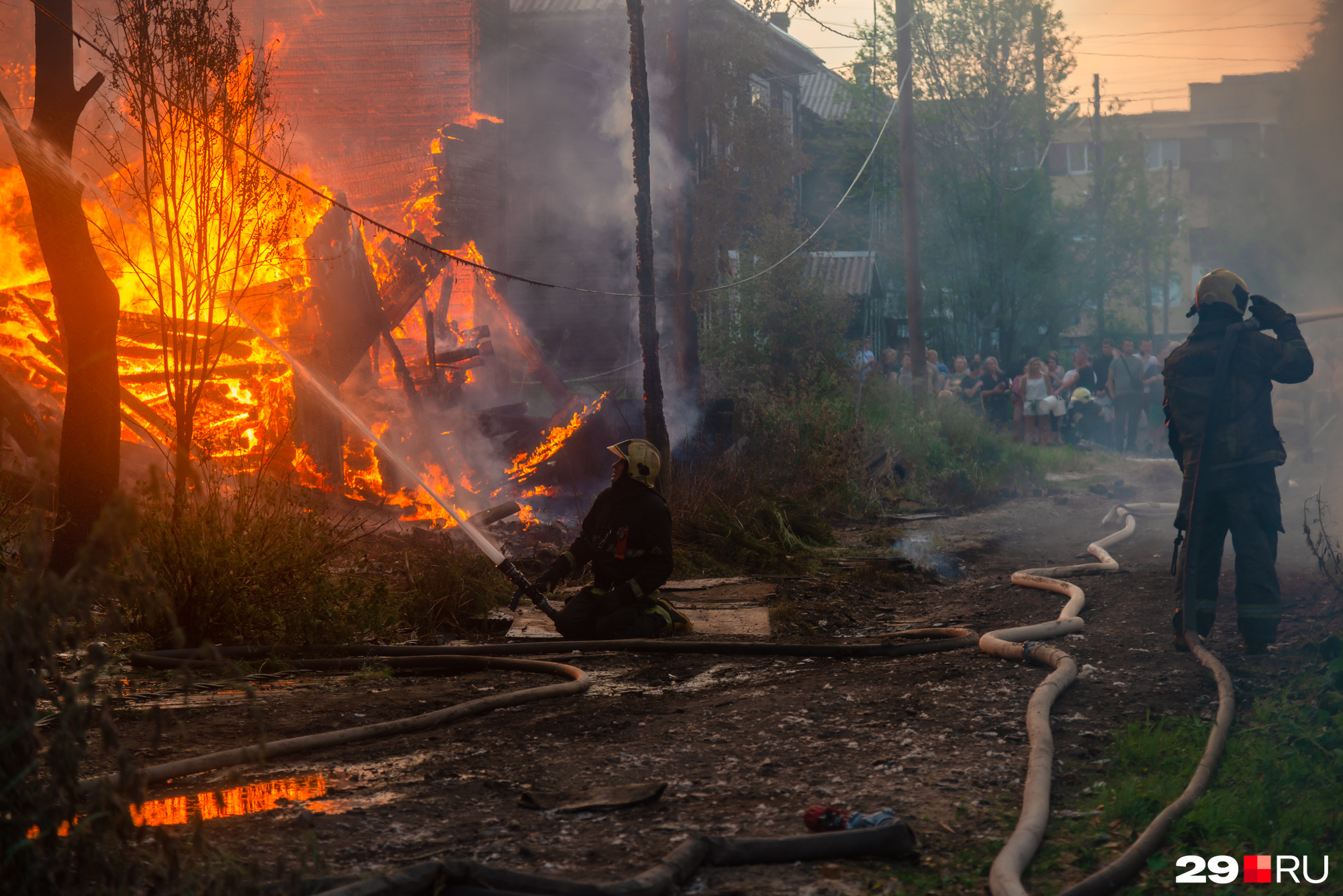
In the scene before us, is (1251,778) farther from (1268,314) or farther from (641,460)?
(641,460)

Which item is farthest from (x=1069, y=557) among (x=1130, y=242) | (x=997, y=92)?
(x=1130, y=242)

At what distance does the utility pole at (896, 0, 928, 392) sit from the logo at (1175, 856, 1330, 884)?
17960 millimetres

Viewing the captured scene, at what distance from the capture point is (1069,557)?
37.6 ft

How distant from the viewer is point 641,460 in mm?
7367

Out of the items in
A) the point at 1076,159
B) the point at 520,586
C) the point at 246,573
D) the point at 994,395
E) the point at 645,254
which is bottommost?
the point at 520,586

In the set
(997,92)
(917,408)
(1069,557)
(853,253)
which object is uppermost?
(997,92)

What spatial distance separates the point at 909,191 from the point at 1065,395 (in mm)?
5300

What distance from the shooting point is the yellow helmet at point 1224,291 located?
21.2 ft

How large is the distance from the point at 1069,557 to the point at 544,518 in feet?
19.4

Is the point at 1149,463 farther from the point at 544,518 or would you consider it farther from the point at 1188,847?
the point at 1188,847

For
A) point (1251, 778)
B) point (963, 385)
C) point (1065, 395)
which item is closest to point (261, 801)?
point (1251, 778)

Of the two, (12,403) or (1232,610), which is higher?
(12,403)

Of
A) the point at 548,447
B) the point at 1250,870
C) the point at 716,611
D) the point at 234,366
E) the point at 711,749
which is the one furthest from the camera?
the point at 548,447

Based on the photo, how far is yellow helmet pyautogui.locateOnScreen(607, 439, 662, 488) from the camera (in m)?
7.34
